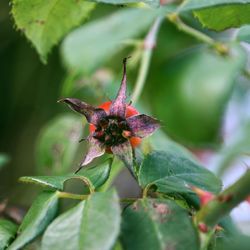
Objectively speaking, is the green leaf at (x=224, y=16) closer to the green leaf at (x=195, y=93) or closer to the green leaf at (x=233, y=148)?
the green leaf at (x=233, y=148)

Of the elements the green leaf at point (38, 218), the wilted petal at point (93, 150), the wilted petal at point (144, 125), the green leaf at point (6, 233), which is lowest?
the green leaf at point (6, 233)

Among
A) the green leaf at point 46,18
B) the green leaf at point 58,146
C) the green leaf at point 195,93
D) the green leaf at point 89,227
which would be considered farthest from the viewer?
the green leaf at point 195,93

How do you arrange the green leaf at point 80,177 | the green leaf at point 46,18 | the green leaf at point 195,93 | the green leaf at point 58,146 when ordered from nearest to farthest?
the green leaf at point 80,177 < the green leaf at point 46,18 < the green leaf at point 58,146 < the green leaf at point 195,93

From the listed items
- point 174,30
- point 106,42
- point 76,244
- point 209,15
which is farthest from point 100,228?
point 174,30

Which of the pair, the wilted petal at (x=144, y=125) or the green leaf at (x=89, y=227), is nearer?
the green leaf at (x=89, y=227)

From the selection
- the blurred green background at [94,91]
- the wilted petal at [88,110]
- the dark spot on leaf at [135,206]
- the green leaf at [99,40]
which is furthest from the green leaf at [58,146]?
the dark spot on leaf at [135,206]

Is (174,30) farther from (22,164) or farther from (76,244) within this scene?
(76,244)
